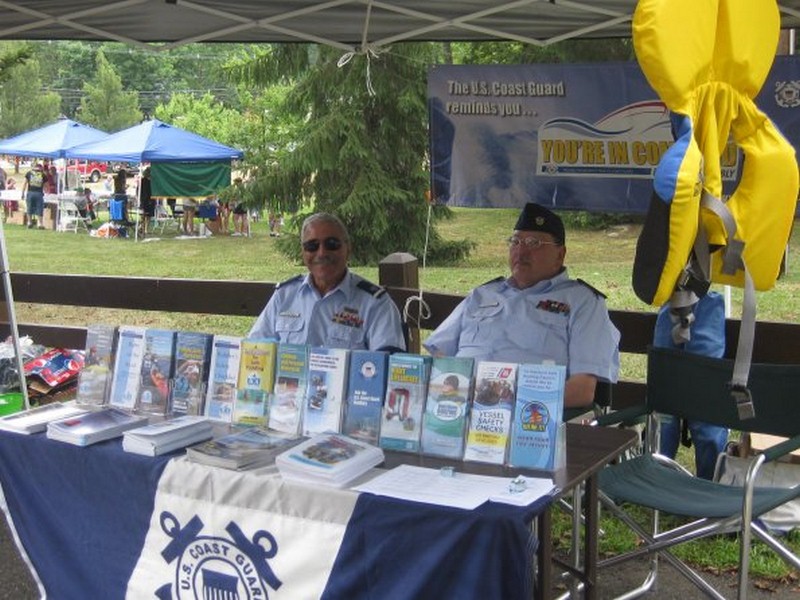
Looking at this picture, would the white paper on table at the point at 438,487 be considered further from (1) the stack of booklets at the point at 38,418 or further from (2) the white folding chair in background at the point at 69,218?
(2) the white folding chair in background at the point at 69,218

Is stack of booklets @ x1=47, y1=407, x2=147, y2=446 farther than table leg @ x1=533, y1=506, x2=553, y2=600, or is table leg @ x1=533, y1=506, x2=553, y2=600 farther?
stack of booklets @ x1=47, y1=407, x2=147, y2=446

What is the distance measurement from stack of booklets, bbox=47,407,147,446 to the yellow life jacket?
150 centimetres

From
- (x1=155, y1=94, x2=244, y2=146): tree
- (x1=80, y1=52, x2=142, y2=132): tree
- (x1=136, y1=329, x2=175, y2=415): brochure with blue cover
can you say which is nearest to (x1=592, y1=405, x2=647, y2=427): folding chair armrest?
(x1=136, y1=329, x2=175, y2=415): brochure with blue cover

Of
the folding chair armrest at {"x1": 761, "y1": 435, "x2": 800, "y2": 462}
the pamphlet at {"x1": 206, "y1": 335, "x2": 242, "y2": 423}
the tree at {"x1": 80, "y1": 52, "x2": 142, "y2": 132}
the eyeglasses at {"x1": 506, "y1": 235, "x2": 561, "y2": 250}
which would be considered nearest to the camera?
the pamphlet at {"x1": 206, "y1": 335, "x2": 242, "y2": 423}

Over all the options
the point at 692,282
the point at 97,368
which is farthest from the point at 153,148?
the point at 692,282

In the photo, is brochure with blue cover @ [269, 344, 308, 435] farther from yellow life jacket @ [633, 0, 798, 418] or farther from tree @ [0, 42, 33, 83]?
tree @ [0, 42, 33, 83]

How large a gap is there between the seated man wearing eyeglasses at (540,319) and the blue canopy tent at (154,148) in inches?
666

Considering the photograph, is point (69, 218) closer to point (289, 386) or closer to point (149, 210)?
point (149, 210)

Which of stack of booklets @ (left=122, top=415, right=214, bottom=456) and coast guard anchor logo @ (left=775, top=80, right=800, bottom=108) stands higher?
coast guard anchor logo @ (left=775, top=80, right=800, bottom=108)

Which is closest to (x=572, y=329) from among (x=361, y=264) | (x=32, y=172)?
(x=361, y=264)

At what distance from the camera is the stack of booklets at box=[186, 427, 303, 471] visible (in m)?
2.59

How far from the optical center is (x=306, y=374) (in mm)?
2791

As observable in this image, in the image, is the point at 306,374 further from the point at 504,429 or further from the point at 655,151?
the point at 655,151

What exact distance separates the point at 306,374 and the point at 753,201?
4.19 feet
